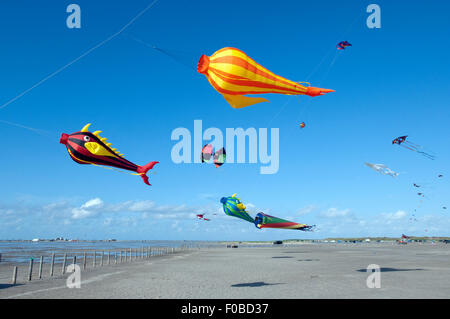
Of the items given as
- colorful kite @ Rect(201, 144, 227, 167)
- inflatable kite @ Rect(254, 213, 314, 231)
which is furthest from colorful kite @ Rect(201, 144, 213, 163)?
inflatable kite @ Rect(254, 213, 314, 231)

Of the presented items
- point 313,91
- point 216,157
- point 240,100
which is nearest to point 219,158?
point 216,157

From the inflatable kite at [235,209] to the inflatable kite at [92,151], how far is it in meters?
22.1

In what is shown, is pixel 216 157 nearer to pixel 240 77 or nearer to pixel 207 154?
pixel 207 154

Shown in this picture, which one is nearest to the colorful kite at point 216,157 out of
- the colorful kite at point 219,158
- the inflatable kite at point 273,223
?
the colorful kite at point 219,158

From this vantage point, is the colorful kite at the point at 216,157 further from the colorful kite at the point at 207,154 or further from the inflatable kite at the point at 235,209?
the inflatable kite at the point at 235,209

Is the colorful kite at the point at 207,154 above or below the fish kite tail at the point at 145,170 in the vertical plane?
above

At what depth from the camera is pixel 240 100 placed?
415 inches

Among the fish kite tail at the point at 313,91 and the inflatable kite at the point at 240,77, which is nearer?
the inflatable kite at the point at 240,77

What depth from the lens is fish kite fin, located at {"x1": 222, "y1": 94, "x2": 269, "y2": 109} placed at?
10.3 metres

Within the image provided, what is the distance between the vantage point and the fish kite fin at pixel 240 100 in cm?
1032

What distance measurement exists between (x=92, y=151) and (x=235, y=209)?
22.9m

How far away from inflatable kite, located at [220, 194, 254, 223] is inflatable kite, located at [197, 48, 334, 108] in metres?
23.4
